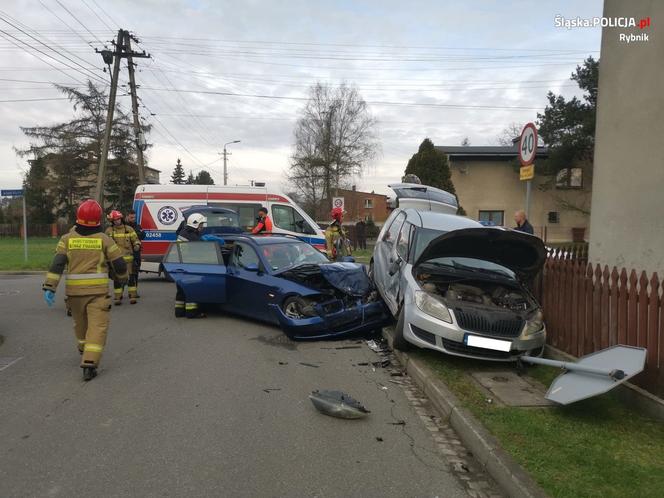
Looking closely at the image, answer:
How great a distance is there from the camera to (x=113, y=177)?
48.8m

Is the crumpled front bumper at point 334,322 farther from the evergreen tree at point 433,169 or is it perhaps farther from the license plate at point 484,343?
the evergreen tree at point 433,169

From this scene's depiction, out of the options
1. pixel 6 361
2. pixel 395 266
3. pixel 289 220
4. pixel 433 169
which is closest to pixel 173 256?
pixel 6 361

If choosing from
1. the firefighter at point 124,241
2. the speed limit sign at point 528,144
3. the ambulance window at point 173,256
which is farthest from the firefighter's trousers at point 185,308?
the speed limit sign at point 528,144

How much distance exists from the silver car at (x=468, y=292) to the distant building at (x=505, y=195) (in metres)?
24.9

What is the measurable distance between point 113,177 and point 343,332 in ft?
152

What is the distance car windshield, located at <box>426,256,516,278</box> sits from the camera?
6.96 meters

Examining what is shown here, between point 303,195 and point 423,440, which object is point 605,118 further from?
point 303,195

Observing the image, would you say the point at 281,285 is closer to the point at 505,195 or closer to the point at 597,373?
the point at 597,373

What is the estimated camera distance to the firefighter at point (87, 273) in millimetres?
5824

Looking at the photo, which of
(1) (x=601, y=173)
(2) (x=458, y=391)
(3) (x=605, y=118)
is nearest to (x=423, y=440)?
(2) (x=458, y=391)

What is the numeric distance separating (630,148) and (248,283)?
19.0 feet

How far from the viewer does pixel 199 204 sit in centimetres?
1533

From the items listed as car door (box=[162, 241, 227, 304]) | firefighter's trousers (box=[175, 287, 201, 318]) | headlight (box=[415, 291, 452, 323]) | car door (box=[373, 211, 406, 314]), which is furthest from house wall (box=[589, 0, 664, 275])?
firefighter's trousers (box=[175, 287, 201, 318])

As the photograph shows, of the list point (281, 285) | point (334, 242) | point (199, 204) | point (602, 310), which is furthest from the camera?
point (199, 204)
